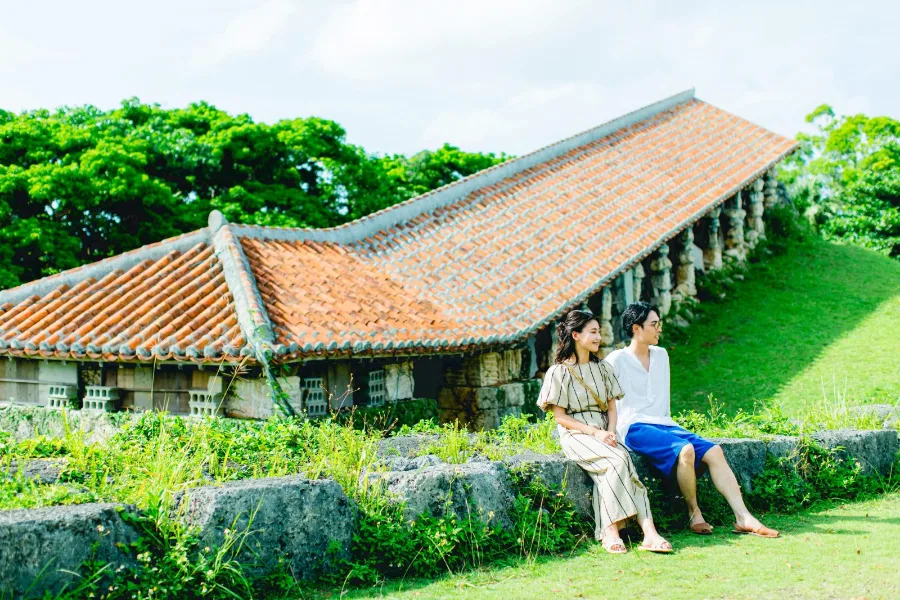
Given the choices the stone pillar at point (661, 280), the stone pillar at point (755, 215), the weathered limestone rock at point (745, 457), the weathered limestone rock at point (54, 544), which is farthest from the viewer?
the stone pillar at point (755, 215)

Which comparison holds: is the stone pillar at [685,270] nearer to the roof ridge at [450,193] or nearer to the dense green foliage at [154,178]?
the roof ridge at [450,193]

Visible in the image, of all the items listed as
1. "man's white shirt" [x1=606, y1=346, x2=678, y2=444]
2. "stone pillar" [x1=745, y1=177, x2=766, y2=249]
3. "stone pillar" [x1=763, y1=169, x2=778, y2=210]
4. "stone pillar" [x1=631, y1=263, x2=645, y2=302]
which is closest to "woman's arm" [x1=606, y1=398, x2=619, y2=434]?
"man's white shirt" [x1=606, y1=346, x2=678, y2=444]

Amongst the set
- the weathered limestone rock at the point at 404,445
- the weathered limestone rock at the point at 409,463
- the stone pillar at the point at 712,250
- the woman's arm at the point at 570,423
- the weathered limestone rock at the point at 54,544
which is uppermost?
the stone pillar at the point at 712,250

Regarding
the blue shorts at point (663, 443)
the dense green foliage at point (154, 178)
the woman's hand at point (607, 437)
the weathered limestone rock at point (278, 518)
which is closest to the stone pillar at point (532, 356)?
the blue shorts at point (663, 443)

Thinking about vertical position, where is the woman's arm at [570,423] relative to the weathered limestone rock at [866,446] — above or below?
above

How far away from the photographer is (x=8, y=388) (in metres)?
9.64

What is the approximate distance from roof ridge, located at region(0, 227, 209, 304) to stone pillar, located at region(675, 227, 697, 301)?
9.72 metres

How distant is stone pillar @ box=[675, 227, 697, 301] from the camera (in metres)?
16.1

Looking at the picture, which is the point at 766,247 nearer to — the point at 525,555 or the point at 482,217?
the point at 482,217

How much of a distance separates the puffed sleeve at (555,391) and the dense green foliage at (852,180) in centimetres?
2082

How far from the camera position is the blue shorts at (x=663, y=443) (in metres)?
5.37

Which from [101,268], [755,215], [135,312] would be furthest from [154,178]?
[755,215]

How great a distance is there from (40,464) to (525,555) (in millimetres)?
2965

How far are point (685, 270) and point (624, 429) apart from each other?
37.5 feet
